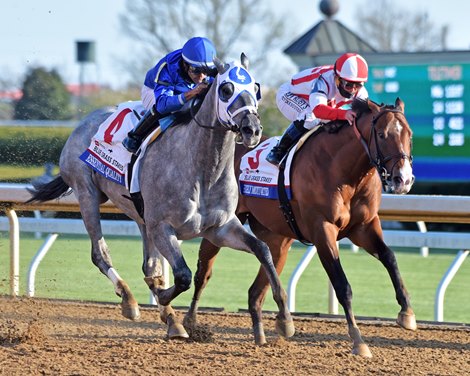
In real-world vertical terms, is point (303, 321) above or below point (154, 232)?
below

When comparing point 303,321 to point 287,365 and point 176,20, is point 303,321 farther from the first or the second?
point 176,20

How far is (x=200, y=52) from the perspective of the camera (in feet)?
19.6

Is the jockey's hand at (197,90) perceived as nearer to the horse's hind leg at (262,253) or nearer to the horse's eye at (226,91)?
the horse's eye at (226,91)

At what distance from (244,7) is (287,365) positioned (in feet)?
103

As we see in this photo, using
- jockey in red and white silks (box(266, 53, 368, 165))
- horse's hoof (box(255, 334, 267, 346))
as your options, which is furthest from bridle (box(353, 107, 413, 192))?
horse's hoof (box(255, 334, 267, 346))

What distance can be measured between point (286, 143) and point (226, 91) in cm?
143

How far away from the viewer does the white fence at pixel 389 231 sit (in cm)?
734

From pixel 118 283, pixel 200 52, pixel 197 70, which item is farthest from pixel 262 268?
pixel 200 52

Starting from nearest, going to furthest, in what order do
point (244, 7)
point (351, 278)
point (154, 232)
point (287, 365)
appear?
point (287, 365) → point (154, 232) → point (351, 278) → point (244, 7)

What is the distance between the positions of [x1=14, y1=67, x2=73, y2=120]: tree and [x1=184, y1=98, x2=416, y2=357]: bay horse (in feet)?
40.8

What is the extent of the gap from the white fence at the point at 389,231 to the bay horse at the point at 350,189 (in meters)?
1.03

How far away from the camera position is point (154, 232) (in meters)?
5.95

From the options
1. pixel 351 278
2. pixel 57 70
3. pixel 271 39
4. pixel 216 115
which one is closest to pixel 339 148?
pixel 216 115

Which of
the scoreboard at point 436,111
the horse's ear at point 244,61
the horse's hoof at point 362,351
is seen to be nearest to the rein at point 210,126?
the horse's ear at point 244,61
